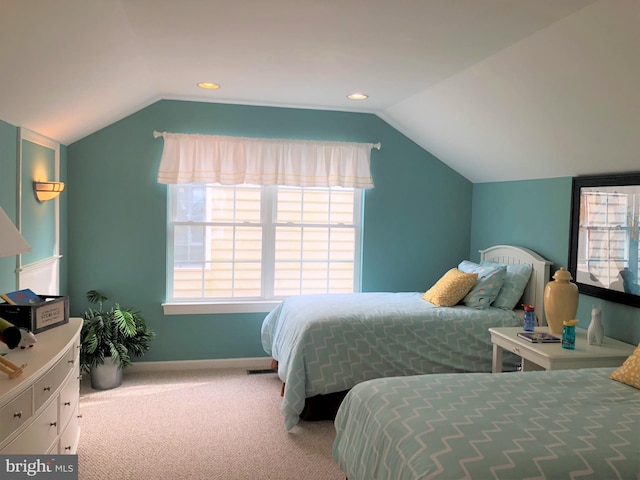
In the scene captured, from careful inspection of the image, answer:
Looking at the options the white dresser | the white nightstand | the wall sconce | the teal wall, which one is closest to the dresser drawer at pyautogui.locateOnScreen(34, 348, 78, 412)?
the white dresser

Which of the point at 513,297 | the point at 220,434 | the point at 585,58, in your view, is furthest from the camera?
the point at 513,297

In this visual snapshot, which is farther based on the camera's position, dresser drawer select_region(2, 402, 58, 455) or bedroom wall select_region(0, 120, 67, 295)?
bedroom wall select_region(0, 120, 67, 295)

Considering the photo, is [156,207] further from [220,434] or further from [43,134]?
[220,434]

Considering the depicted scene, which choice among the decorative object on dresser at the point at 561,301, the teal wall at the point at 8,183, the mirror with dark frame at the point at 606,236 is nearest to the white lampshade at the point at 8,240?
the teal wall at the point at 8,183

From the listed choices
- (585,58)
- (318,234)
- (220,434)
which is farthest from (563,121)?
(220,434)

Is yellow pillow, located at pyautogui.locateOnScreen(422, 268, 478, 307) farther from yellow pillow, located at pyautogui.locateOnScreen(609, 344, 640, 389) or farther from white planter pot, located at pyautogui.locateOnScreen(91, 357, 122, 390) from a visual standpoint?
white planter pot, located at pyautogui.locateOnScreen(91, 357, 122, 390)

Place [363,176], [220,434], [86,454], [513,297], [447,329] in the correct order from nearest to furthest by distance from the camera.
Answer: [86,454]
[220,434]
[447,329]
[513,297]
[363,176]

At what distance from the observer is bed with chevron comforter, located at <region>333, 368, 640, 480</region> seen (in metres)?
1.70

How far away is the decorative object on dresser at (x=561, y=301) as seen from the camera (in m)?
3.32

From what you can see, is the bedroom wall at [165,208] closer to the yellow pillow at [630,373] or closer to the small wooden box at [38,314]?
the small wooden box at [38,314]

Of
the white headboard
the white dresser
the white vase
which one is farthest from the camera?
the white headboard

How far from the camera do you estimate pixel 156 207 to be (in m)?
4.50

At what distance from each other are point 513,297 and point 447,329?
0.68 meters

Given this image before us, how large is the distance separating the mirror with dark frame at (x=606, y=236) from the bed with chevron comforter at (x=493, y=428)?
0.88 metres
